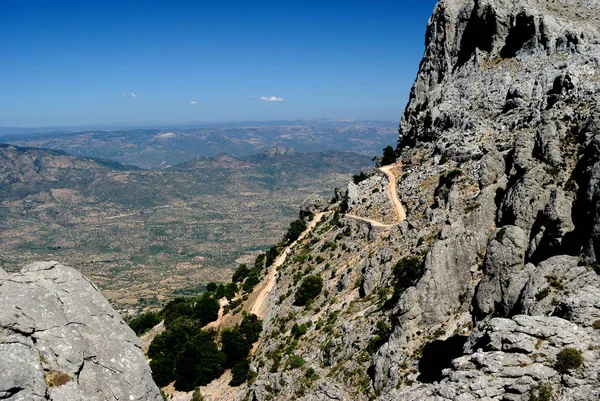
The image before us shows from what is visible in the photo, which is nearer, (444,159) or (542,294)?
(542,294)

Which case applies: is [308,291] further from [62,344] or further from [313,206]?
[313,206]

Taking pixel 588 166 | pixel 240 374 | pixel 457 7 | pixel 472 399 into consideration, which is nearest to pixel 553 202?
pixel 588 166

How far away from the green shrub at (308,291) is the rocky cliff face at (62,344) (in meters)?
38.5

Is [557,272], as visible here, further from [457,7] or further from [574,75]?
[457,7]

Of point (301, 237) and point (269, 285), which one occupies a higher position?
point (301, 237)

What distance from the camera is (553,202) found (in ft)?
96.1

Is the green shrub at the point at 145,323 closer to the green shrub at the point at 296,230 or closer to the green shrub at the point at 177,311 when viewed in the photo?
the green shrub at the point at 177,311

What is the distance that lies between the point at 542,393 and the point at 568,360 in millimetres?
1900

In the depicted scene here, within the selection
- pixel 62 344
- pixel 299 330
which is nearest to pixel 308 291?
pixel 299 330

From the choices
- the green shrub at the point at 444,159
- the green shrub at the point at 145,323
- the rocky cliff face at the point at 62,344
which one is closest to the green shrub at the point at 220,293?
the green shrub at the point at 145,323

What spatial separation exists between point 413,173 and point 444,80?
24.1 metres

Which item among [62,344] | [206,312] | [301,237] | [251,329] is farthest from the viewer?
[301,237]

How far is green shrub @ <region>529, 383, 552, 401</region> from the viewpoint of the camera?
18.3m

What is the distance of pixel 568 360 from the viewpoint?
61.3 ft
